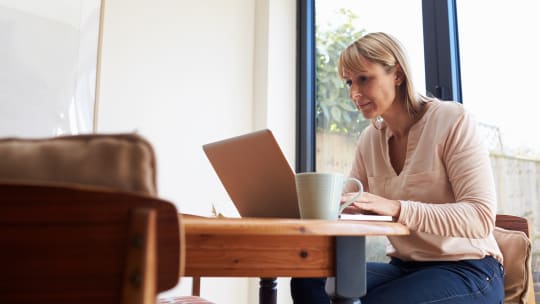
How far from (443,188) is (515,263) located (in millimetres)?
308

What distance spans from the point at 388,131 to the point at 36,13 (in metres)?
1.58

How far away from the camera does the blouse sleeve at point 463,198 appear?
1078 millimetres

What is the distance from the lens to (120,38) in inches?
98.2

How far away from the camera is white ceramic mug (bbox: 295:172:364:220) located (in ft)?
3.04

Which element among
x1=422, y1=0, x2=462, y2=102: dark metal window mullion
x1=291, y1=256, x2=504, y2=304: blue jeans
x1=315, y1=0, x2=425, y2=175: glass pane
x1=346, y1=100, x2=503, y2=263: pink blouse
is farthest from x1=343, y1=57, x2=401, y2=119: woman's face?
x1=315, y1=0, x2=425, y2=175: glass pane

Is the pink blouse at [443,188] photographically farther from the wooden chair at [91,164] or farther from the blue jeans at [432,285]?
the wooden chair at [91,164]

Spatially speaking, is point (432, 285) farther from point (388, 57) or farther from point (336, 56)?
point (336, 56)

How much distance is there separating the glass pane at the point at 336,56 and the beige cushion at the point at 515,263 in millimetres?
1263

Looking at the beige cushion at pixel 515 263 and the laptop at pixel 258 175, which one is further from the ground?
the laptop at pixel 258 175

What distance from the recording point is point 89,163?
447mm

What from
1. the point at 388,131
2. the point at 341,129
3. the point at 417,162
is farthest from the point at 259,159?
the point at 341,129

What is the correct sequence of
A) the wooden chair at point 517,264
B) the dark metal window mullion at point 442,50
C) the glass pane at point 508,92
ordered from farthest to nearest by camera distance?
the dark metal window mullion at point 442,50
the glass pane at point 508,92
the wooden chair at point 517,264

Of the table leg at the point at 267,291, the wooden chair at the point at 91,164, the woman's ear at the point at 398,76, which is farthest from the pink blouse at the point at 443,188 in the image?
the wooden chair at the point at 91,164

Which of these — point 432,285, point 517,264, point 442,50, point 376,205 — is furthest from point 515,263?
point 442,50
